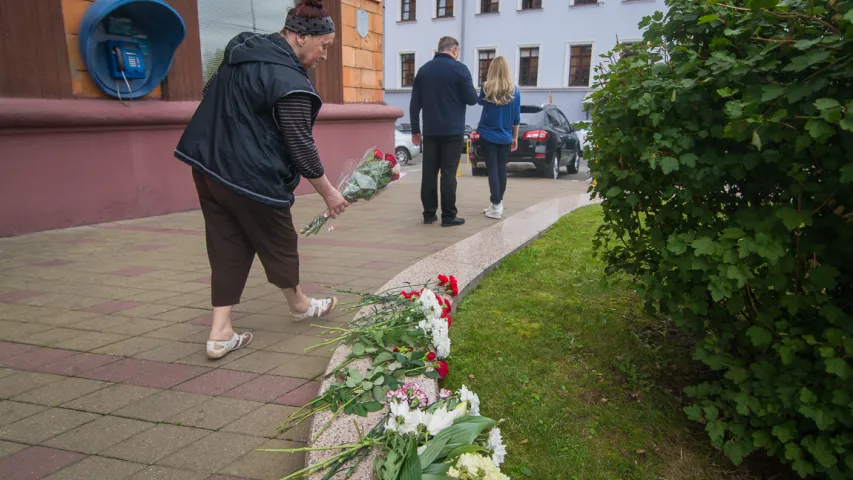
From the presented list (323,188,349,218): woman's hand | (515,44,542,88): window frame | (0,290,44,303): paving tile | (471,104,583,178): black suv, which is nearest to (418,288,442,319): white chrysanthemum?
(323,188,349,218): woman's hand

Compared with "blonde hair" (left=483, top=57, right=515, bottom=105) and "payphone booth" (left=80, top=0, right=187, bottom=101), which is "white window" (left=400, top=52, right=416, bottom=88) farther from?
"payphone booth" (left=80, top=0, right=187, bottom=101)

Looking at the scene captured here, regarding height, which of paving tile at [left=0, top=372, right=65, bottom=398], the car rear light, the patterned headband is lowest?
paving tile at [left=0, top=372, right=65, bottom=398]

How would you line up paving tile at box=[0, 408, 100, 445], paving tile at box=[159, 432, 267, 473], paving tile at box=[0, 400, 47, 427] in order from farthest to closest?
paving tile at box=[0, 400, 47, 427]
paving tile at box=[0, 408, 100, 445]
paving tile at box=[159, 432, 267, 473]

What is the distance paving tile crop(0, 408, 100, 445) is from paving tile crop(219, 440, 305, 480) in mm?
755

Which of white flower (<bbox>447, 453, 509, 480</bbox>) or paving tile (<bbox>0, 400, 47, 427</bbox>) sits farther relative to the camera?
paving tile (<bbox>0, 400, 47, 427</bbox>)

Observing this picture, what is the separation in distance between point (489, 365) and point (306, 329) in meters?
1.17

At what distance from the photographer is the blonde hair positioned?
23.7 feet

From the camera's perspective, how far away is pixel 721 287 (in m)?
2.10

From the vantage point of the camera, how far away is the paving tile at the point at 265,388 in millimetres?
2787

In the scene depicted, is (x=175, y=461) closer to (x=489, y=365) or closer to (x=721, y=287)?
(x=489, y=365)

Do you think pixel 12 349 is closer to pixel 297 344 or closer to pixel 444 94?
pixel 297 344

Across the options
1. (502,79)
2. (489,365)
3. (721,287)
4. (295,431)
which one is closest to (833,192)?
(721,287)

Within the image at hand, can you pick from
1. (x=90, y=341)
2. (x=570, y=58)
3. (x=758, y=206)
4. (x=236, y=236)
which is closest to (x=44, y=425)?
(x=90, y=341)

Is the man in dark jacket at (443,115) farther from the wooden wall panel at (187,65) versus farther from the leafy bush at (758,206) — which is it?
the leafy bush at (758,206)
